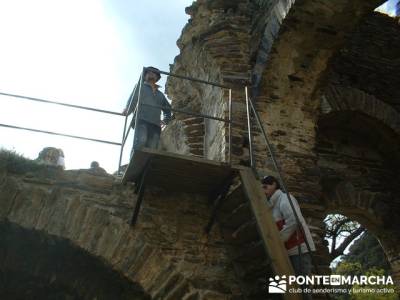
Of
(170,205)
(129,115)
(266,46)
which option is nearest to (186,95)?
(266,46)

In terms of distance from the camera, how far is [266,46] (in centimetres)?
563

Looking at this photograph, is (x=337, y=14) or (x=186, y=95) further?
(x=186, y=95)

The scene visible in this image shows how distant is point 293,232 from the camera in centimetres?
365

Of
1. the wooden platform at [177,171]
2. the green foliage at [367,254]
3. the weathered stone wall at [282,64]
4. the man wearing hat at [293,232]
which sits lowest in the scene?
the man wearing hat at [293,232]

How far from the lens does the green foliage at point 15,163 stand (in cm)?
407

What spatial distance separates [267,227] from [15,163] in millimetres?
2552

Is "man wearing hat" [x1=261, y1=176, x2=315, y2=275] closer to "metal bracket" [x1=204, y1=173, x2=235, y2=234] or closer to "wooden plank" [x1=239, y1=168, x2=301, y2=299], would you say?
"wooden plank" [x1=239, y1=168, x2=301, y2=299]

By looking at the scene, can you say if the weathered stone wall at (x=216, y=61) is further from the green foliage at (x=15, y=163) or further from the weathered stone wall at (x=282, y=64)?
the green foliage at (x=15, y=163)

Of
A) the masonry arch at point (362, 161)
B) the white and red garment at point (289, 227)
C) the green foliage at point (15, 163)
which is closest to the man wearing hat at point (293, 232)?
the white and red garment at point (289, 227)

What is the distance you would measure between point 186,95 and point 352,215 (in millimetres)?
3608

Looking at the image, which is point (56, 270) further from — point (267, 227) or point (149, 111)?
point (267, 227)

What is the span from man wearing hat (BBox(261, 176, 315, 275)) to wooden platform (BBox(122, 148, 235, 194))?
0.57m

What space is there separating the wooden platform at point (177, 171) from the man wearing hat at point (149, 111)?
39 centimetres

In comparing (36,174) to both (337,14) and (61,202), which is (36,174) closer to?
(61,202)
